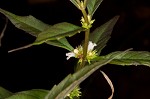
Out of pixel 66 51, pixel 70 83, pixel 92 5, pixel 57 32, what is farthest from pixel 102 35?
pixel 66 51

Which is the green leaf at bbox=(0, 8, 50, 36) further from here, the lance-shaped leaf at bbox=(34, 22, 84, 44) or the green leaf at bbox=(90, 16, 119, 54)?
the green leaf at bbox=(90, 16, 119, 54)

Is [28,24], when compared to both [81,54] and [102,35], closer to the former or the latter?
[81,54]

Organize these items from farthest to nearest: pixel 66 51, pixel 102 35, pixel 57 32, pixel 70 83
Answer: pixel 66 51 → pixel 102 35 → pixel 57 32 → pixel 70 83

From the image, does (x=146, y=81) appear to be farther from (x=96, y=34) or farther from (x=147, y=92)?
(x=96, y=34)

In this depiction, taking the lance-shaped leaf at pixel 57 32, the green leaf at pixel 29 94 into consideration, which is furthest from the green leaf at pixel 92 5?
the green leaf at pixel 29 94

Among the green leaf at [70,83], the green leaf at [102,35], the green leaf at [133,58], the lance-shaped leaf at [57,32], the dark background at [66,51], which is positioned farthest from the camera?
the dark background at [66,51]

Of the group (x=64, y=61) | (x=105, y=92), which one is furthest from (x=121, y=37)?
(x=64, y=61)

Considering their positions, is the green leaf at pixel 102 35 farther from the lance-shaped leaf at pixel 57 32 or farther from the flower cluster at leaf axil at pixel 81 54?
the lance-shaped leaf at pixel 57 32
